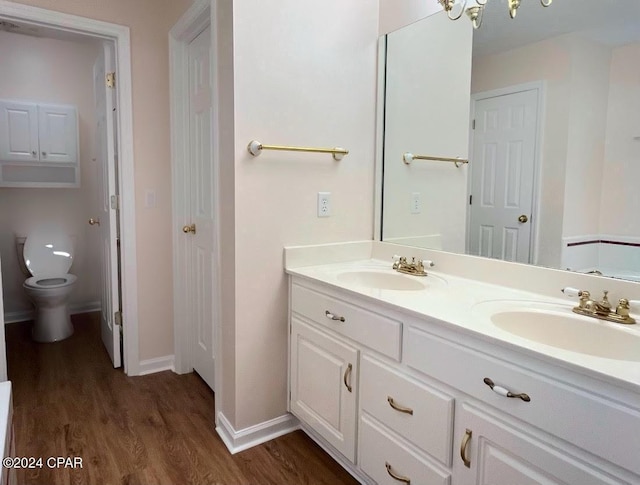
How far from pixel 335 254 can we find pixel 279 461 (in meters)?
0.93

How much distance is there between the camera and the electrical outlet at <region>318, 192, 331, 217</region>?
2012mm

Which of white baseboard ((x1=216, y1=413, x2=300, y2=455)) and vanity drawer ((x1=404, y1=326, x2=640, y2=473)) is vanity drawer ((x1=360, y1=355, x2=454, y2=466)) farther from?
white baseboard ((x1=216, y1=413, x2=300, y2=455))

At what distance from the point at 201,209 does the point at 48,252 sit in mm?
1865

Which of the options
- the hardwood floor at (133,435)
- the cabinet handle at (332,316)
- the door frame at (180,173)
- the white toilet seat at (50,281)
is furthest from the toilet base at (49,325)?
the cabinet handle at (332,316)

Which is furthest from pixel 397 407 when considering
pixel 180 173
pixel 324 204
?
pixel 180 173

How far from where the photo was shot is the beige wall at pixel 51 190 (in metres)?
3.39

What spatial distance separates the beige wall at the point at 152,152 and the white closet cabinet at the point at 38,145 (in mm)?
1395

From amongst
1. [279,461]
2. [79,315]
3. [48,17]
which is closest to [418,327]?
[279,461]

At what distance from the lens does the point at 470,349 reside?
44.7 inches

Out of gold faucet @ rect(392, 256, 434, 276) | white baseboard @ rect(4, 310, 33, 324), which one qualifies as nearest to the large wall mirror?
gold faucet @ rect(392, 256, 434, 276)

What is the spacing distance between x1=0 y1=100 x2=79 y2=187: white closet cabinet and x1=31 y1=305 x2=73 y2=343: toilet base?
3.26 feet

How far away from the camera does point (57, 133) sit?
11.3ft

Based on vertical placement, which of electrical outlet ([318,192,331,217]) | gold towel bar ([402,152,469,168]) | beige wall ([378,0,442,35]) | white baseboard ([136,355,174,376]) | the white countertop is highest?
beige wall ([378,0,442,35])

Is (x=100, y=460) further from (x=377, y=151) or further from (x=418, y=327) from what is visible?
(x=377, y=151)
